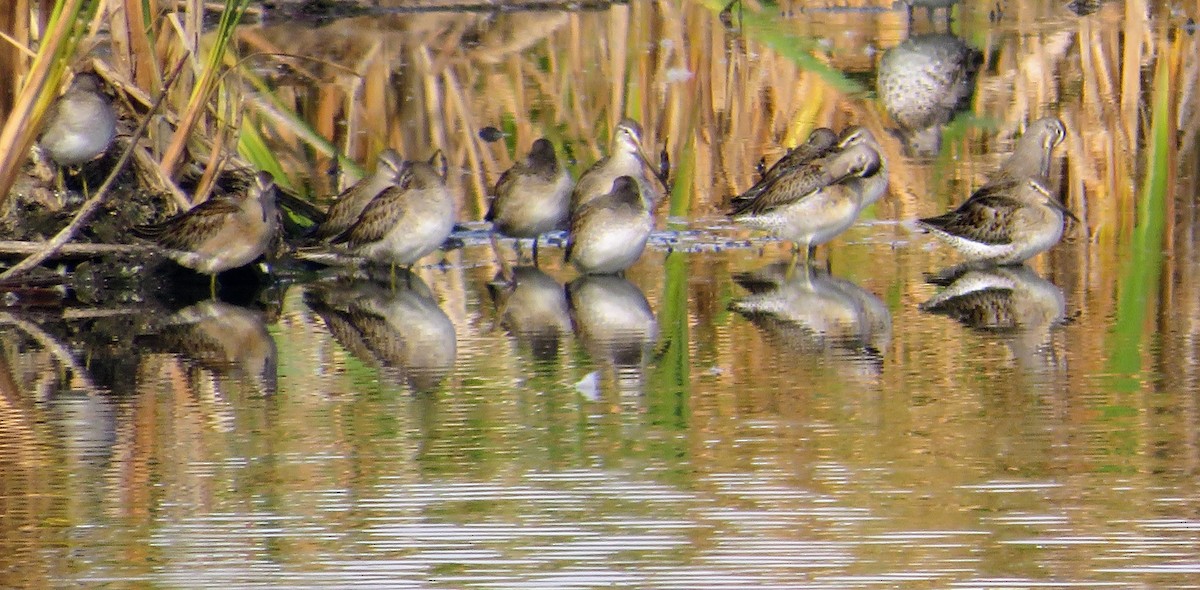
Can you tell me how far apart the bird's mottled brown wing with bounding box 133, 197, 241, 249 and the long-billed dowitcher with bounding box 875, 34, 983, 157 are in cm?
591

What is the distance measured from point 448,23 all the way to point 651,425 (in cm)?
1748

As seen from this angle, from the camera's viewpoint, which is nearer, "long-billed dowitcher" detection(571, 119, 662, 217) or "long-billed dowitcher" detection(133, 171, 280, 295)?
"long-billed dowitcher" detection(133, 171, 280, 295)

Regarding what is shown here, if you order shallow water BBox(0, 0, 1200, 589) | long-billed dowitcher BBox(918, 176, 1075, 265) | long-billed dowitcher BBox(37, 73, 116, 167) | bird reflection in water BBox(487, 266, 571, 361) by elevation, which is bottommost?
shallow water BBox(0, 0, 1200, 589)

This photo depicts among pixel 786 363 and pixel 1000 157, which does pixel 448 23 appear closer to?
pixel 1000 157

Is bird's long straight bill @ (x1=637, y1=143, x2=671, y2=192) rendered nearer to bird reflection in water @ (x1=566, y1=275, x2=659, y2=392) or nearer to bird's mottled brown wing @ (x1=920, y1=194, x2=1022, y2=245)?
bird reflection in water @ (x1=566, y1=275, x2=659, y2=392)

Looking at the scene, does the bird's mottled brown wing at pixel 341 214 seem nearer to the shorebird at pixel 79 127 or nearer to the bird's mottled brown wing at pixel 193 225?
the bird's mottled brown wing at pixel 193 225

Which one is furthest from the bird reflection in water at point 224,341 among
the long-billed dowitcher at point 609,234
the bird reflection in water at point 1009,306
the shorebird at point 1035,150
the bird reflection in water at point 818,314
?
the shorebird at point 1035,150

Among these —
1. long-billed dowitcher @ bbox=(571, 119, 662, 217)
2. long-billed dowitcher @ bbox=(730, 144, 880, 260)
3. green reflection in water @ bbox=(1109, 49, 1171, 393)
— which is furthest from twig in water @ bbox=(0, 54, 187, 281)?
green reflection in water @ bbox=(1109, 49, 1171, 393)

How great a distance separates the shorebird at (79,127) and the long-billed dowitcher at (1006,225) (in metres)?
4.42

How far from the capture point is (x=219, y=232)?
429 inches

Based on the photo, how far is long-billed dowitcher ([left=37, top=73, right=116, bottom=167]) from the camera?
11.2m

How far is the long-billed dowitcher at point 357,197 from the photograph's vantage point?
11906mm

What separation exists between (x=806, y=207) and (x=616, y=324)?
83.1 inches

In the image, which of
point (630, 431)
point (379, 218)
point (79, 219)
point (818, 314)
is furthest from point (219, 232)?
point (630, 431)
